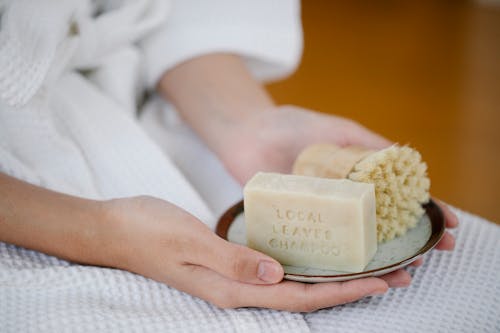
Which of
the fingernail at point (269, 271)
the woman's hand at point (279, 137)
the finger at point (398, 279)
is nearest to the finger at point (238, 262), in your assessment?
the fingernail at point (269, 271)

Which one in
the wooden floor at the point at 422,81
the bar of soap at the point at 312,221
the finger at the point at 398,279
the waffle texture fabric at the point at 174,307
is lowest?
the wooden floor at the point at 422,81

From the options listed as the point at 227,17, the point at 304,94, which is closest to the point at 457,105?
the point at 304,94

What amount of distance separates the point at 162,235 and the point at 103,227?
60 millimetres

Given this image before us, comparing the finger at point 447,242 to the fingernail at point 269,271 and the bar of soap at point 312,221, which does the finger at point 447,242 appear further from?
the fingernail at point 269,271

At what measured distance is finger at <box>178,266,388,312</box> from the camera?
21.4 inches

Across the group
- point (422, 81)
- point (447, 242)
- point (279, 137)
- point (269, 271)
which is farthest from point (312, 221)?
point (422, 81)

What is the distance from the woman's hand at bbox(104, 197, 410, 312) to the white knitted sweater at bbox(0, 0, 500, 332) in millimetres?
16

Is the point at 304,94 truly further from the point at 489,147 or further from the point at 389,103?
the point at 489,147

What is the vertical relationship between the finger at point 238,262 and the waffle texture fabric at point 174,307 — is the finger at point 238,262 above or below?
above

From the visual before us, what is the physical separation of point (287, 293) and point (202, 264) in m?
0.08

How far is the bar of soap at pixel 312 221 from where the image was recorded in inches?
21.9

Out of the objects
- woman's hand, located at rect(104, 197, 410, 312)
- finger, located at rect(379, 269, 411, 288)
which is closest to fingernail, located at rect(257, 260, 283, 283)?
woman's hand, located at rect(104, 197, 410, 312)

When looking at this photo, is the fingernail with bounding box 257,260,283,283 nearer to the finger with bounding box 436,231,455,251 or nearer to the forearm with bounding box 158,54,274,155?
the finger with bounding box 436,231,455,251

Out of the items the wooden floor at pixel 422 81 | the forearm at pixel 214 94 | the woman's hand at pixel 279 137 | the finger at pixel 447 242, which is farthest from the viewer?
the wooden floor at pixel 422 81
